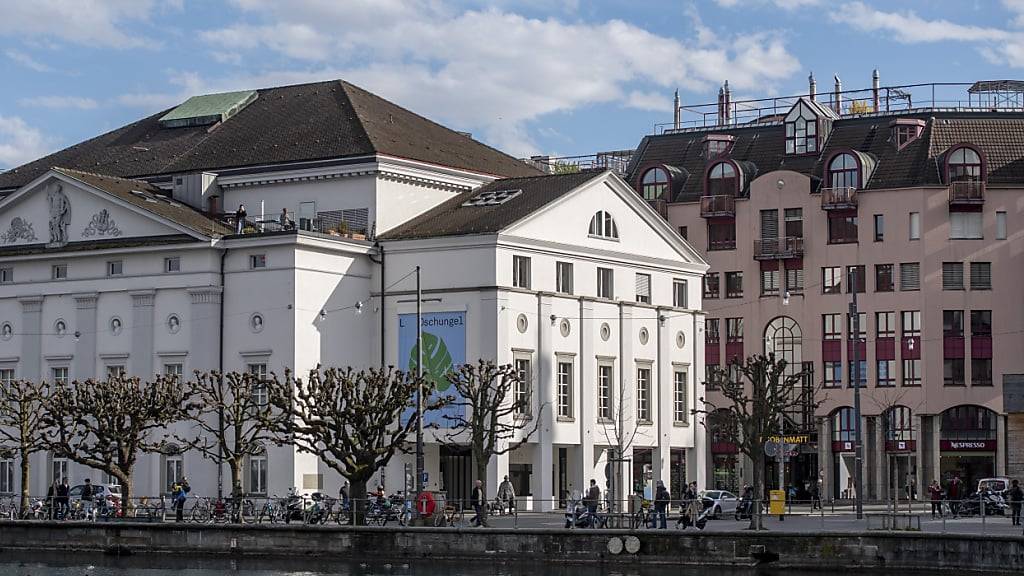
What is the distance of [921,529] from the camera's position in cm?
6638

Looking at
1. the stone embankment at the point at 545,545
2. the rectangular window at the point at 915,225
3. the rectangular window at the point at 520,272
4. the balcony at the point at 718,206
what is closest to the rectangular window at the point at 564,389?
the rectangular window at the point at 520,272

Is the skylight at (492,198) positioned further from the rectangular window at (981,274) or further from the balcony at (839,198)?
the rectangular window at (981,274)

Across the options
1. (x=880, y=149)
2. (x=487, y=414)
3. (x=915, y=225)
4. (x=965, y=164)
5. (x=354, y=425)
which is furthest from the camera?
(x=880, y=149)

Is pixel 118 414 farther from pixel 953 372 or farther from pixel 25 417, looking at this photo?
pixel 953 372

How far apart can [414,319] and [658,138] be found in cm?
4463

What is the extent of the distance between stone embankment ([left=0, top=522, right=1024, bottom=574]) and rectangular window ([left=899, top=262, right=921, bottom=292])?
182 ft

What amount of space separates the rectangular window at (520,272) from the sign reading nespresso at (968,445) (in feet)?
113

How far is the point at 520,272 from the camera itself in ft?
306

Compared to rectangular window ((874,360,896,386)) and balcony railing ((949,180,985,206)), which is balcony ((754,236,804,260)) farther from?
balcony railing ((949,180,985,206))

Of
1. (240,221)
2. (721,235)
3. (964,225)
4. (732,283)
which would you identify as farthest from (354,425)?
(964,225)

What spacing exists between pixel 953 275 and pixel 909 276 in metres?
2.49

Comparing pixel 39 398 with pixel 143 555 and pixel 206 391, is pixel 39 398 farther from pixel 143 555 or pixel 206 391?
pixel 143 555

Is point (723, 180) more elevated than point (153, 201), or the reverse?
point (723, 180)

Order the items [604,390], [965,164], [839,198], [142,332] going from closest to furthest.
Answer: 1. [142,332]
2. [604,390]
3. [965,164]
4. [839,198]
